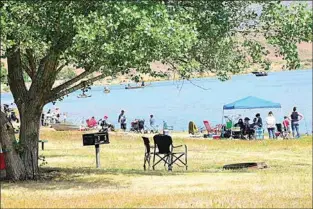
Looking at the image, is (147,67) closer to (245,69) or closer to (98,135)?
(245,69)

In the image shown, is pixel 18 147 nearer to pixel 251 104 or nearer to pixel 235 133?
pixel 235 133

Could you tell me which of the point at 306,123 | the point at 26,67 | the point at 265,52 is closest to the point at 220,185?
the point at 265,52

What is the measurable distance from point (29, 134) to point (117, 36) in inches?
158

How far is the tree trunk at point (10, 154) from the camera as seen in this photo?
1276 centimetres

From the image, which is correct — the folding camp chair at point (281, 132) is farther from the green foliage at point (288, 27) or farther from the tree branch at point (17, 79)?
the tree branch at point (17, 79)

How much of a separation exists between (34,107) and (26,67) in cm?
154

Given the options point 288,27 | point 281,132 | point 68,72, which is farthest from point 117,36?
point 281,132

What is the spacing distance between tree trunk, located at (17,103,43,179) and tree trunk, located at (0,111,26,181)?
163 millimetres

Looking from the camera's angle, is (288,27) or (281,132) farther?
(281,132)

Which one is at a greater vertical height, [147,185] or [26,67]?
[26,67]

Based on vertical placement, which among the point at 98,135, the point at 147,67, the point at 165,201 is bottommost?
the point at 165,201

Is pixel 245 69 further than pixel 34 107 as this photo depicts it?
Yes

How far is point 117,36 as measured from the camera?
10055 millimetres

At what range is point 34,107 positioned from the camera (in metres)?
13.1
